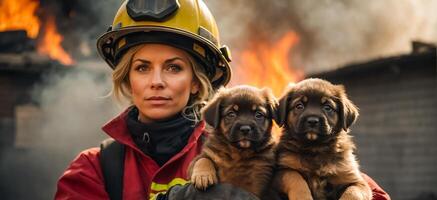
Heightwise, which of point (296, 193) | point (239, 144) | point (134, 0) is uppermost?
point (134, 0)

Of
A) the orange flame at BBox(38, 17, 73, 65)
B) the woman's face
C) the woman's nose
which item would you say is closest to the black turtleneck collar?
the woman's face

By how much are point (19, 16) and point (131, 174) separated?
2027 centimetres

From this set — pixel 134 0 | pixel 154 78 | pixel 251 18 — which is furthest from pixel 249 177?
pixel 251 18

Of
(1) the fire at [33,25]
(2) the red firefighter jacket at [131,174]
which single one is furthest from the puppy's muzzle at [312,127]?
(1) the fire at [33,25]

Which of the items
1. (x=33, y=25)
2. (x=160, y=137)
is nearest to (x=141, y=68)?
(x=160, y=137)

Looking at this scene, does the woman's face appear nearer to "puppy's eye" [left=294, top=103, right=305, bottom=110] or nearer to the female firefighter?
the female firefighter

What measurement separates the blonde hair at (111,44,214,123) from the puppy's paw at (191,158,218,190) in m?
0.80

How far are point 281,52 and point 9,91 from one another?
10572 millimetres

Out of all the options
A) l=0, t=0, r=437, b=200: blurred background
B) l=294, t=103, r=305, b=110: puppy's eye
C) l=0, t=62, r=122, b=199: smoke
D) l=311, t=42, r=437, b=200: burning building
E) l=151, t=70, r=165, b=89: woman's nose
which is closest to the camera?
l=294, t=103, r=305, b=110: puppy's eye

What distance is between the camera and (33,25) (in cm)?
2402

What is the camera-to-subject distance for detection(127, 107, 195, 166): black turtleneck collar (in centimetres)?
477

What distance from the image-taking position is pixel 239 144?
4.08 m

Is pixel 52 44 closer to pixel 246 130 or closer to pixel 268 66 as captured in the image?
pixel 268 66

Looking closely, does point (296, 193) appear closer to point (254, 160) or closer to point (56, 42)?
point (254, 160)
